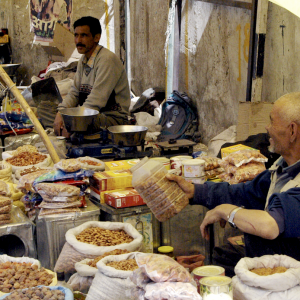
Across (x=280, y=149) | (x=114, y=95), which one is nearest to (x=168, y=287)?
(x=280, y=149)

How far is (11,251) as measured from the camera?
2.83 m

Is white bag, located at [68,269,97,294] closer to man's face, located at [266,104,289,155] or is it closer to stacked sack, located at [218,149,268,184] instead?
man's face, located at [266,104,289,155]

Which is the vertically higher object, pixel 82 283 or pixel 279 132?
pixel 279 132

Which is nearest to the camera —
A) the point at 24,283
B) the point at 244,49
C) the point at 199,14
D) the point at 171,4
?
the point at 24,283

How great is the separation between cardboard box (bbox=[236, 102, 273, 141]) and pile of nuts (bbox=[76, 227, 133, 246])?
207 centimetres

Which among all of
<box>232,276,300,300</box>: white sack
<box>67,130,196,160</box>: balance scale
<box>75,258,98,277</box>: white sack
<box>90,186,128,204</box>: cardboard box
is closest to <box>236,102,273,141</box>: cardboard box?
<box>67,130,196,160</box>: balance scale

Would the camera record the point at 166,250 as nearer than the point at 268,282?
No

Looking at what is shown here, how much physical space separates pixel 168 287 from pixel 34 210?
174cm

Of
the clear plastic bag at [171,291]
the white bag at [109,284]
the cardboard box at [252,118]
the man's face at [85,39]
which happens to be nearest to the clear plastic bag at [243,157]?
the cardboard box at [252,118]

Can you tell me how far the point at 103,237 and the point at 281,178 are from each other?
3.37 feet

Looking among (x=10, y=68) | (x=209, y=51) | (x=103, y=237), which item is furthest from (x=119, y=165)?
(x=10, y=68)

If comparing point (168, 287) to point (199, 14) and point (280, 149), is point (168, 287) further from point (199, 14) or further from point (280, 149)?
point (199, 14)

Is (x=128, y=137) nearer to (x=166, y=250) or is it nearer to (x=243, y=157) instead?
(x=243, y=157)

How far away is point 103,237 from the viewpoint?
2.35 m
